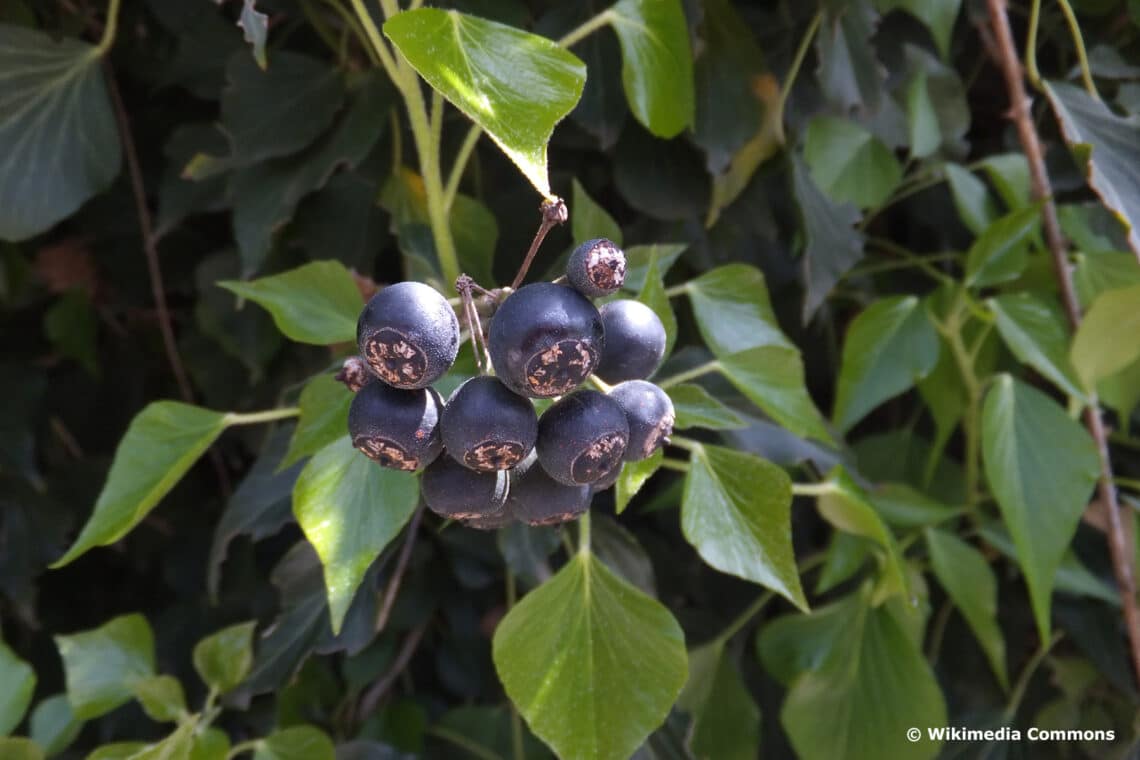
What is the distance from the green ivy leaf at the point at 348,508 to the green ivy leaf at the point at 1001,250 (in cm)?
42

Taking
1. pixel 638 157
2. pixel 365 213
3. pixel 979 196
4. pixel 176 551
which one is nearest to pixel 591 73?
pixel 638 157

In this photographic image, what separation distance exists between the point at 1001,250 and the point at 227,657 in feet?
1.89

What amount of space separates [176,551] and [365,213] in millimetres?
391

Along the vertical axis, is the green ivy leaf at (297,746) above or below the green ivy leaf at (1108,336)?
below

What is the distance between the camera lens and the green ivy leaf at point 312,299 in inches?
18.4

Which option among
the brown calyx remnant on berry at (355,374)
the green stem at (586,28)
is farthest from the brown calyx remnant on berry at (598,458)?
the green stem at (586,28)

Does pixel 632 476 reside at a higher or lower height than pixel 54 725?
higher

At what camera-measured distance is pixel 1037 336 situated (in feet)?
1.96

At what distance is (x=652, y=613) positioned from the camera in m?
0.45

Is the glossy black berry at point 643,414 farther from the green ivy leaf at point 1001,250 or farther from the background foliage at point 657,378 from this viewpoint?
the green ivy leaf at point 1001,250

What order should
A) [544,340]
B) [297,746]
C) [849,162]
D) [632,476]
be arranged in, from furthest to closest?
[849,162] → [297,746] → [632,476] → [544,340]

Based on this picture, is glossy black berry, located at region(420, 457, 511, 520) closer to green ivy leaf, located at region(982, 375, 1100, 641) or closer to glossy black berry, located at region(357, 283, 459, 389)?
glossy black berry, located at region(357, 283, 459, 389)

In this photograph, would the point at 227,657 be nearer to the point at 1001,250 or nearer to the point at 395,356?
the point at 395,356

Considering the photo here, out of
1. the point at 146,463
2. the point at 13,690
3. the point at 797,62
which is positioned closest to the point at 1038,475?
the point at 797,62
